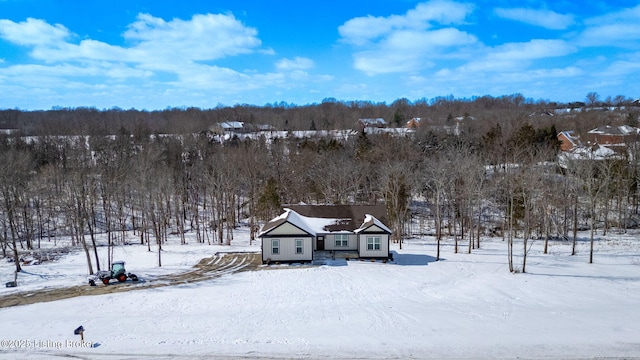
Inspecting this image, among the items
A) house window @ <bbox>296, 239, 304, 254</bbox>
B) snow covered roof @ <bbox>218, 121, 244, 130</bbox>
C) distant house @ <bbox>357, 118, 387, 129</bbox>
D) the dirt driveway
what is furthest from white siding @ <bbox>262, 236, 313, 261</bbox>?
distant house @ <bbox>357, 118, 387, 129</bbox>

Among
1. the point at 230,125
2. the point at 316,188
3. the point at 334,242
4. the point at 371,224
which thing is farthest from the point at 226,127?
the point at 371,224

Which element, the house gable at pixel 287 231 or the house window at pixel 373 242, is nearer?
the house gable at pixel 287 231

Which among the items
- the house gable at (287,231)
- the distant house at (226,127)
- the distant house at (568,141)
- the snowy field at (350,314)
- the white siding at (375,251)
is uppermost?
the distant house at (226,127)

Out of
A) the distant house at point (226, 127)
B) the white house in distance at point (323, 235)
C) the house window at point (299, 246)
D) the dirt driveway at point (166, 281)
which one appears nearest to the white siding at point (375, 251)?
the white house in distance at point (323, 235)

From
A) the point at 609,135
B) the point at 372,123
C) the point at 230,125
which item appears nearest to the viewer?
the point at 609,135

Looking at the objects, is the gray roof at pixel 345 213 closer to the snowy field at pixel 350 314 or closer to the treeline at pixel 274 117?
the snowy field at pixel 350 314

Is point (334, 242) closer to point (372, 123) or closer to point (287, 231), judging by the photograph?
point (287, 231)
